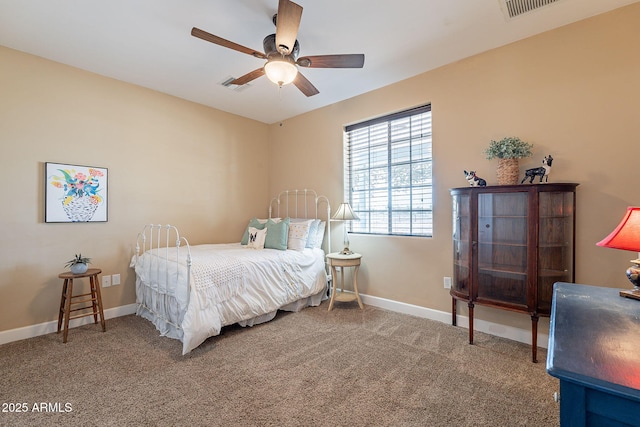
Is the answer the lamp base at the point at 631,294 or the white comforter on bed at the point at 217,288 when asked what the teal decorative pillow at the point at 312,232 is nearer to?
the white comforter on bed at the point at 217,288

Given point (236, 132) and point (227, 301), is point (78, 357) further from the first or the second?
point (236, 132)

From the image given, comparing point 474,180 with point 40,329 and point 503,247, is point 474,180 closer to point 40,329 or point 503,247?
point 503,247

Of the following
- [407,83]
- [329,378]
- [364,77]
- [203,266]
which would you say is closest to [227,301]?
[203,266]

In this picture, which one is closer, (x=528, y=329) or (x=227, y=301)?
(x=528, y=329)

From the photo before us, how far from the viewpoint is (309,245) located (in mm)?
3885

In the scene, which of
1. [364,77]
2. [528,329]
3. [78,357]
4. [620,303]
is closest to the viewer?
[620,303]

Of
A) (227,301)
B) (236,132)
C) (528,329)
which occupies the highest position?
(236,132)

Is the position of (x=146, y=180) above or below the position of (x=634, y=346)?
above

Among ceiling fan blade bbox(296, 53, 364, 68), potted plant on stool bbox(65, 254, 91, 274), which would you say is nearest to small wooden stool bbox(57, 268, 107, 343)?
potted plant on stool bbox(65, 254, 91, 274)

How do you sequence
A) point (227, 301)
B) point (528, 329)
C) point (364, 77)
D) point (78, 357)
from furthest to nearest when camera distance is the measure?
point (364, 77)
point (227, 301)
point (528, 329)
point (78, 357)

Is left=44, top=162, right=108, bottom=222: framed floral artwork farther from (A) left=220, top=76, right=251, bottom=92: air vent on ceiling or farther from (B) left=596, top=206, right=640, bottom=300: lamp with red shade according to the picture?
(B) left=596, top=206, right=640, bottom=300: lamp with red shade

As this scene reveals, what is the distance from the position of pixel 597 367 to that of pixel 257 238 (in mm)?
3384

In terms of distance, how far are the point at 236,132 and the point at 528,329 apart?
173 inches

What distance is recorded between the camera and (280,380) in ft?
6.68
